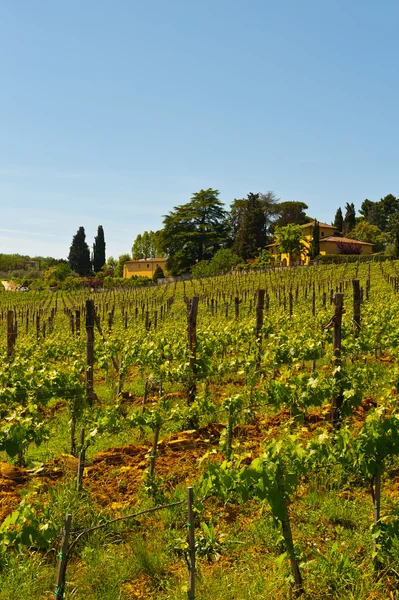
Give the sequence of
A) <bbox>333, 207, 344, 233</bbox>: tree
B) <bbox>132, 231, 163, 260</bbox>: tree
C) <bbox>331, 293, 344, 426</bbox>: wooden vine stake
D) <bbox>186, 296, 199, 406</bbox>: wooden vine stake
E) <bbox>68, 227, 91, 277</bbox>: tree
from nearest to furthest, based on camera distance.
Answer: <bbox>331, 293, 344, 426</bbox>: wooden vine stake → <bbox>186, 296, 199, 406</bbox>: wooden vine stake → <bbox>68, 227, 91, 277</bbox>: tree → <bbox>333, 207, 344, 233</bbox>: tree → <bbox>132, 231, 163, 260</bbox>: tree

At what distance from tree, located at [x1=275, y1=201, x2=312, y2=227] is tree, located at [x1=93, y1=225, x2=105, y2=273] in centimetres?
3658

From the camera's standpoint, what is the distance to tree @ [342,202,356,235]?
90.4 metres

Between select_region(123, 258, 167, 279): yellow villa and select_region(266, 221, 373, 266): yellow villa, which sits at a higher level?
select_region(266, 221, 373, 266): yellow villa

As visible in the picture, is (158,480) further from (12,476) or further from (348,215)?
(348,215)

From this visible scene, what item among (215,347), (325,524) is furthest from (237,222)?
(325,524)

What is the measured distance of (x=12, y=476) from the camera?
19.5 ft

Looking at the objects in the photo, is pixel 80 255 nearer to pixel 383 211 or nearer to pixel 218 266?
pixel 218 266

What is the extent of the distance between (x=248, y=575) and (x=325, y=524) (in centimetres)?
111

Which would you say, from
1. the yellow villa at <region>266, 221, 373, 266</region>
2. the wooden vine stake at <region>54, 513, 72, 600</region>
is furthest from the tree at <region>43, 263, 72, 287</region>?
the wooden vine stake at <region>54, 513, 72, 600</region>

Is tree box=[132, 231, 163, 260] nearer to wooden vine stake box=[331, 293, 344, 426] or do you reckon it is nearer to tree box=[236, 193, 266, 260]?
tree box=[236, 193, 266, 260]

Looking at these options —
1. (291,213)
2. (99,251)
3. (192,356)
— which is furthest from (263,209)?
(192,356)

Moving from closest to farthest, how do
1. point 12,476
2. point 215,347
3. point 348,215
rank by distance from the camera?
point 12,476 → point 215,347 → point 348,215

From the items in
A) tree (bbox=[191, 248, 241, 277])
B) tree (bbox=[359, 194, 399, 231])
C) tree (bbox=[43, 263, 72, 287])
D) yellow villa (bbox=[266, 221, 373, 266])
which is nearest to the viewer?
tree (bbox=[191, 248, 241, 277])

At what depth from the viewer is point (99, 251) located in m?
94.4
